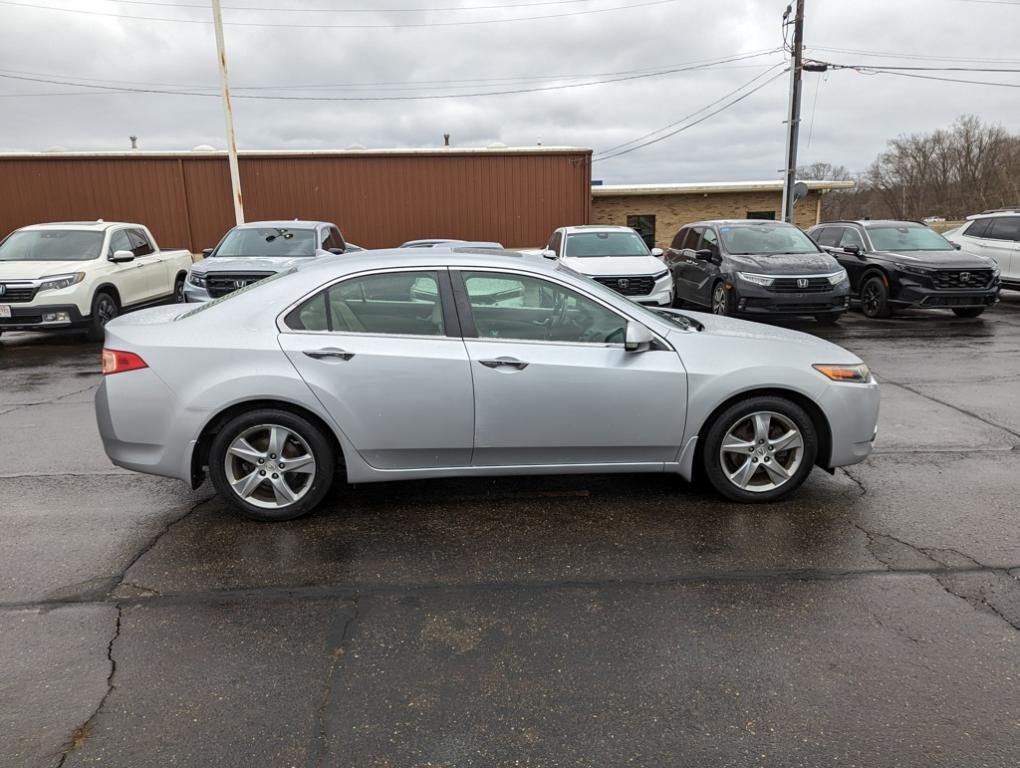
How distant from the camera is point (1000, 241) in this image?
14.7m

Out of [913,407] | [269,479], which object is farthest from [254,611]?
[913,407]

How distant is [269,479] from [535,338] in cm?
172

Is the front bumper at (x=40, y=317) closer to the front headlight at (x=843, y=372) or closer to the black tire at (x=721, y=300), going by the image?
the black tire at (x=721, y=300)

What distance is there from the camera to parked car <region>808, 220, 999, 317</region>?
39.5ft

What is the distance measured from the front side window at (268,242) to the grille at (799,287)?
7.20 metres

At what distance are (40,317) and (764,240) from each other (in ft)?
37.2

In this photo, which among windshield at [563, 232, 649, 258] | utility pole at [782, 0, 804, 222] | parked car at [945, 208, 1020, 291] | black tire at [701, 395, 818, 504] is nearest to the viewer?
black tire at [701, 395, 818, 504]

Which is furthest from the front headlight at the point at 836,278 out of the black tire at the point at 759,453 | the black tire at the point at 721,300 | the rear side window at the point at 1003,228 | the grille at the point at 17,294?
the grille at the point at 17,294

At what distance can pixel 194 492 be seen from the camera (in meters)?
4.75

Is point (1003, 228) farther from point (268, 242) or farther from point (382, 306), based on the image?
point (382, 306)

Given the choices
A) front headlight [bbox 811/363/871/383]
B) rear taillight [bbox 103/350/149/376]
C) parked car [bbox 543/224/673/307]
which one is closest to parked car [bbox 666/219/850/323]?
parked car [bbox 543/224/673/307]

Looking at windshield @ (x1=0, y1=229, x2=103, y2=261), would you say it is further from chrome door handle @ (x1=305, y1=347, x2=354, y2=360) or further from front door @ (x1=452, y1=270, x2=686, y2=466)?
front door @ (x1=452, y1=270, x2=686, y2=466)

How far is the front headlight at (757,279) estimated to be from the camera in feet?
36.6

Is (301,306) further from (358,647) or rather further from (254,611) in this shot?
(358,647)
